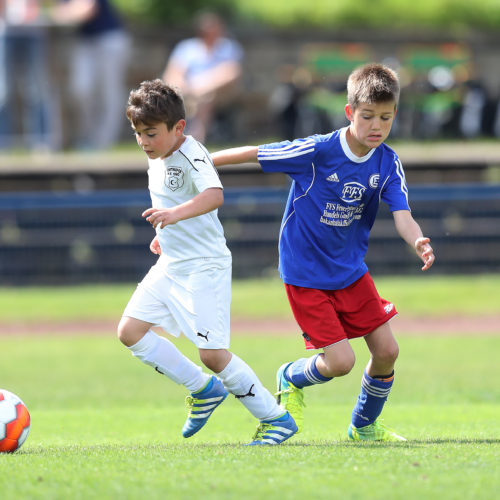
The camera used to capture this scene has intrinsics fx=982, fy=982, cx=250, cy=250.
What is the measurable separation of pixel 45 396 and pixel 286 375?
12.9ft

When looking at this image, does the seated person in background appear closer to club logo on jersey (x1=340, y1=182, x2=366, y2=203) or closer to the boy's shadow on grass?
club logo on jersey (x1=340, y1=182, x2=366, y2=203)

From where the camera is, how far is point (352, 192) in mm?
5613

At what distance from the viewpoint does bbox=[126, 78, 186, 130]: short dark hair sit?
5301 millimetres

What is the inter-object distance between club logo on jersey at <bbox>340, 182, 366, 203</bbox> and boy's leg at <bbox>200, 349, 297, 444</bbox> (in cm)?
111

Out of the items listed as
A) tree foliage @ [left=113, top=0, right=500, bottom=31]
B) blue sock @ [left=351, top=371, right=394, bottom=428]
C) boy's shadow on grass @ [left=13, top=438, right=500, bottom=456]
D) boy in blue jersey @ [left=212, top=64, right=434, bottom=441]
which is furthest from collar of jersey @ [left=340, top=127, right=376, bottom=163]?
tree foliage @ [left=113, top=0, right=500, bottom=31]

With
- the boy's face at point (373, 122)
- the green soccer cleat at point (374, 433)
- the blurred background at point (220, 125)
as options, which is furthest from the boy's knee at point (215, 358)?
the blurred background at point (220, 125)

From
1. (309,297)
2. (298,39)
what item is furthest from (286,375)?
(298,39)

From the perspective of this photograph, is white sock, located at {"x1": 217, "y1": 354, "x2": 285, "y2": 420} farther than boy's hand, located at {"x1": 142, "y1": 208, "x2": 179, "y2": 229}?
Yes

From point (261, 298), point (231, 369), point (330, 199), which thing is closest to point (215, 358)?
point (231, 369)

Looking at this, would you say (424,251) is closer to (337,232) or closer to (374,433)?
(337,232)

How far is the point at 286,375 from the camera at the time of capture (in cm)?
612

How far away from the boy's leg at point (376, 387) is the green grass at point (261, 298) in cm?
793

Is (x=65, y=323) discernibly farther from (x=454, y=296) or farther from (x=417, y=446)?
(x=417, y=446)

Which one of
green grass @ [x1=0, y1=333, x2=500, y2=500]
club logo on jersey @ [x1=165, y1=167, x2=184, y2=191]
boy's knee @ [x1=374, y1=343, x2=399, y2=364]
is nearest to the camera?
green grass @ [x1=0, y1=333, x2=500, y2=500]
